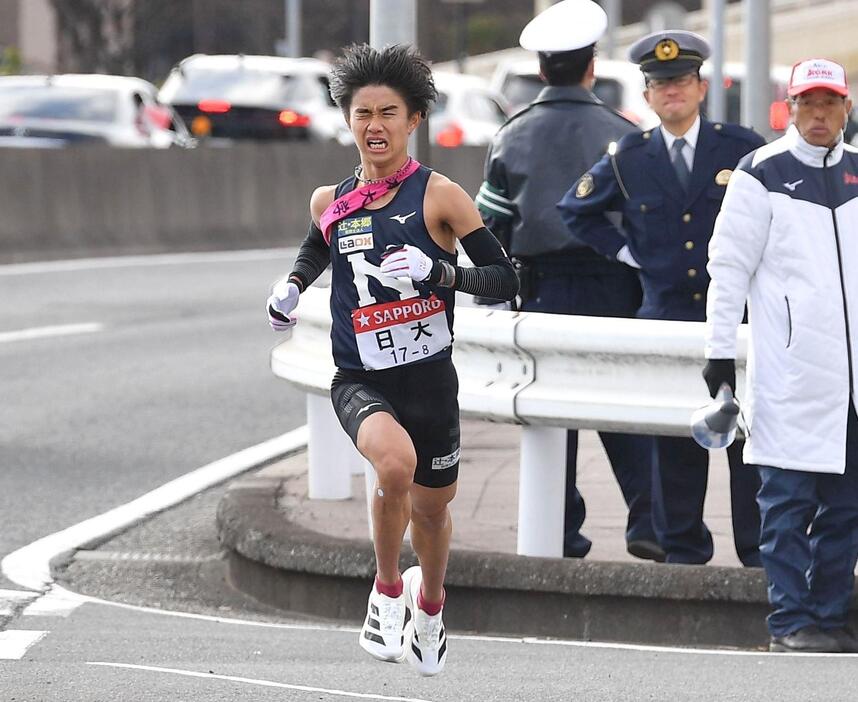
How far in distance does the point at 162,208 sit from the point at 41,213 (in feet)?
5.68

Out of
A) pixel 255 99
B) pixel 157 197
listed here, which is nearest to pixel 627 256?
pixel 157 197

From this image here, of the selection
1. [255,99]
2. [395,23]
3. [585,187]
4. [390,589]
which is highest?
[395,23]

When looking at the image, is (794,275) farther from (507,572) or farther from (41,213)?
(41,213)

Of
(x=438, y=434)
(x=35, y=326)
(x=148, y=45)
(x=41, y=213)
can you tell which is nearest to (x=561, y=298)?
(x=438, y=434)

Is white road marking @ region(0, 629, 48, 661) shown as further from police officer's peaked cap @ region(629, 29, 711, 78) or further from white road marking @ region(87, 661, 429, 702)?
police officer's peaked cap @ region(629, 29, 711, 78)

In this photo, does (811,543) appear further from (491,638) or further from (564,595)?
(491,638)

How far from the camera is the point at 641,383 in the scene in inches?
297

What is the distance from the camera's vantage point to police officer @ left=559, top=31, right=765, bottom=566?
7660mm

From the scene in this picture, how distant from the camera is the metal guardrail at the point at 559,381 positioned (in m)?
7.46

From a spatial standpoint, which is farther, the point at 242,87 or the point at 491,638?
the point at 242,87

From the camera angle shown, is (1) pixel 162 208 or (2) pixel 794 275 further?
(1) pixel 162 208

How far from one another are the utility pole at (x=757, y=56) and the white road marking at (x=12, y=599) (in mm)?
12751

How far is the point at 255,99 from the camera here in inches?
1073

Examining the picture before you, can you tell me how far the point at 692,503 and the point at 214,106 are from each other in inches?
801
